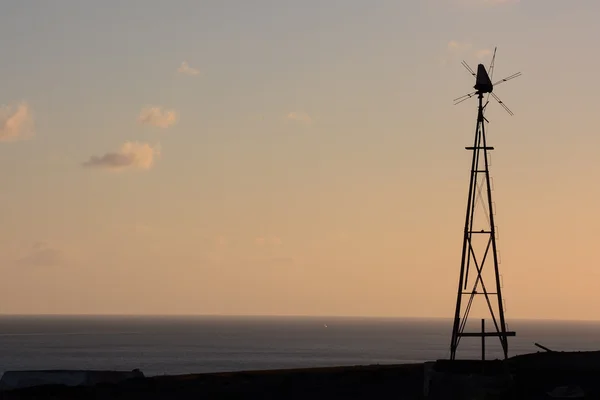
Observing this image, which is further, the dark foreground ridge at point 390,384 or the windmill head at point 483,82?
the windmill head at point 483,82

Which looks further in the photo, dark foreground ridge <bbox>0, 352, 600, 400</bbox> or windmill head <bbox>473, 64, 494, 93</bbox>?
windmill head <bbox>473, 64, 494, 93</bbox>

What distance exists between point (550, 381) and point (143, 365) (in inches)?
6350

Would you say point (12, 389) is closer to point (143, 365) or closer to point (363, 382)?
point (363, 382)

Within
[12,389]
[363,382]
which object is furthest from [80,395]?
[363,382]

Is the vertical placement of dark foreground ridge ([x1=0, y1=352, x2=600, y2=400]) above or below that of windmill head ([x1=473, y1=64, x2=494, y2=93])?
below

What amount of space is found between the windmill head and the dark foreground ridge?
12437 mm

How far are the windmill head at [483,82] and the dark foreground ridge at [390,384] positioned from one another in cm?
1244

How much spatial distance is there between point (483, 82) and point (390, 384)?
14.3 metres

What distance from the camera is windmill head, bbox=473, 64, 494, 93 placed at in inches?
1973

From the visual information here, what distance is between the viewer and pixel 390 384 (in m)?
48.5

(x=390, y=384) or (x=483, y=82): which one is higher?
(x=483, y=82)

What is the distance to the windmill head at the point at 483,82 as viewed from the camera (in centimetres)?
5012

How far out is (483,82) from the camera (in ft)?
164

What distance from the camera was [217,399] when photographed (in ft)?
156
